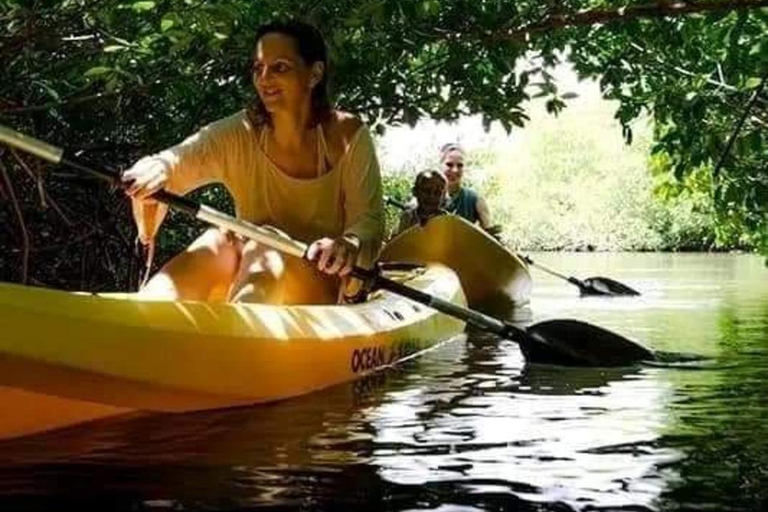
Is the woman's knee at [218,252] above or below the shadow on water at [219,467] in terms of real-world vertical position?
above

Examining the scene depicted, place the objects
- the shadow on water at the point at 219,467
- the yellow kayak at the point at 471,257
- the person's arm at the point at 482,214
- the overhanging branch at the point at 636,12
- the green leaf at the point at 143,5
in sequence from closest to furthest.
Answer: the shadow on water at the point at 219,467, the overhanging branch at the point at 636,12, the green leaf at the point at 143,5, the yellow kayak at the point at 471,257, the person's arm at the point at 482,214

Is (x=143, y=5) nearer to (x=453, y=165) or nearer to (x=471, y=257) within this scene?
(x=471, y=257)

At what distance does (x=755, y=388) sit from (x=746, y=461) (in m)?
1.61

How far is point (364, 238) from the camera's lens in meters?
4.38

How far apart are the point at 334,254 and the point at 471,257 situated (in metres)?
4.60

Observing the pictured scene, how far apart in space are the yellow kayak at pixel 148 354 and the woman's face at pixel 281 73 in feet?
2.44

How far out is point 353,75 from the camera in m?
5.95

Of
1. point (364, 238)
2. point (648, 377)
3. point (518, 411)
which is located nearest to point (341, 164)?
point (364, 238)

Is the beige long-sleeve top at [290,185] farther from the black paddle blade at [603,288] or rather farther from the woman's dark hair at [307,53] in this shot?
the black paddle blade at [603,288]

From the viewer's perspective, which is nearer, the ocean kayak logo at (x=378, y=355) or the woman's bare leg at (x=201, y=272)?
the woman's bare leg at (x=201, y=272)

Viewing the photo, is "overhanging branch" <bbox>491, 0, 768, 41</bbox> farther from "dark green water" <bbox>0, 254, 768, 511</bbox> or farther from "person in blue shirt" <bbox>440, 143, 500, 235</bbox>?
"person in blue shirt" <bbox>440, 143, 500, 235</bbox>

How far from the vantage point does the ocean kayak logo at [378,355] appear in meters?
4.72

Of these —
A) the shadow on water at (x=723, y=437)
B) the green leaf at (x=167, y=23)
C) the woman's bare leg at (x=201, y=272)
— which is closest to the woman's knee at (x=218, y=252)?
the woman's bare leg at (x=201, y=272)

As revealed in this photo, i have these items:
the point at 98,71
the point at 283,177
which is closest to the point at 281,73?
the point at 283,177
